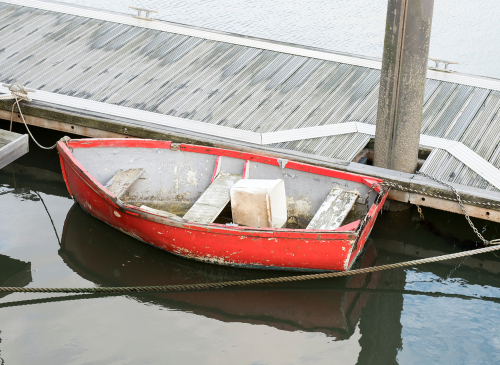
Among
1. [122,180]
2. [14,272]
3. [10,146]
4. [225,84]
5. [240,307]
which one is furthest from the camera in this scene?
[225,84]

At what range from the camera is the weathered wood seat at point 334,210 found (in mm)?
7043

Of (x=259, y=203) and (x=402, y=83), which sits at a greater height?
(x=402, y=83)

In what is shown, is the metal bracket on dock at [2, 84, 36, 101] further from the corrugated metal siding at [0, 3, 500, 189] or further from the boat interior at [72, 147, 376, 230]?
the boat interior at [72, 147, 376, 230]

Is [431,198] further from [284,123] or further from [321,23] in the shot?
[321,23]

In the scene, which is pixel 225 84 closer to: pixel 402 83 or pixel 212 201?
pixel 212 201

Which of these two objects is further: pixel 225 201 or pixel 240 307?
pixel 225 201

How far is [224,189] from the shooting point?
7.70 metres

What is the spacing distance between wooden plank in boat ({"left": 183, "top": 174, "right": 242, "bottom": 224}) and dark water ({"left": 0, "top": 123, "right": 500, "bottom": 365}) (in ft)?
2.01

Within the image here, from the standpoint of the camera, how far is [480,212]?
285 inches

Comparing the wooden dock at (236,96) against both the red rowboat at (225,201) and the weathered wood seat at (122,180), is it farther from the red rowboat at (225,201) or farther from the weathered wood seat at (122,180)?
the weathered wood seat at (122,180)

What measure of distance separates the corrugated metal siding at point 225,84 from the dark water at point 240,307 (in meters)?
1.21

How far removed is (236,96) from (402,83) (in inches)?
117

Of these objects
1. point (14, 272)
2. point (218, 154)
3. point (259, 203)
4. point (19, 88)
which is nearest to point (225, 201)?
point (259, 203)

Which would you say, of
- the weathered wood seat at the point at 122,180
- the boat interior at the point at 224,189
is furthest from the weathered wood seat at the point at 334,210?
the weathered wood seat at the point at 122,180
